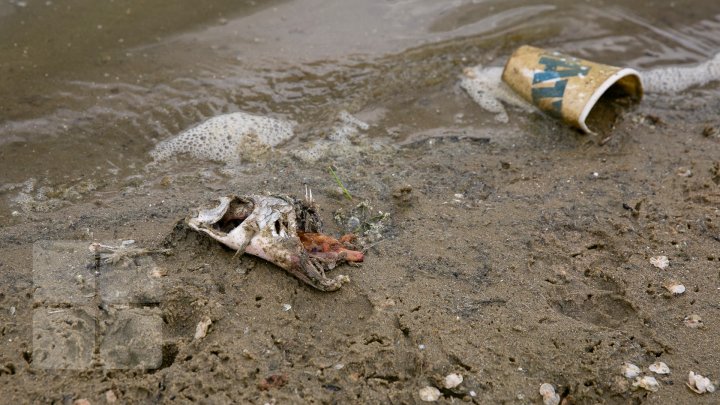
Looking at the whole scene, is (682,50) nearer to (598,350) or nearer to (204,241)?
(598,350)

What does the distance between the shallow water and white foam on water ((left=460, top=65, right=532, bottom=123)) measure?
2.7 inches

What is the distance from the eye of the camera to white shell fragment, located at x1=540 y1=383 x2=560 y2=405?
6.66ft

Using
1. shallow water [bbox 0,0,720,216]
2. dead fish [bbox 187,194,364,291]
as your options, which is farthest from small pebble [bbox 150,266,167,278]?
shallow water [bbox 0,0,720,216]

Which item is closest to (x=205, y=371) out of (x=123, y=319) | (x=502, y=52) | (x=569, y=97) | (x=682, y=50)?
(x=123, y=319)

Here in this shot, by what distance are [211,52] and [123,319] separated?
84.7 inches

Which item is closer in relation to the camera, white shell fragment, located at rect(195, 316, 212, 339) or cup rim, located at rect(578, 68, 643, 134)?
white shell fragment, located at rect(195, 316, 212, 339)

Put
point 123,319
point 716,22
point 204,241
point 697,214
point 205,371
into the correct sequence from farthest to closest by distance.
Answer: point 716,22 < point 697,214 < point 204,241 < point 123,319 < point 205,371

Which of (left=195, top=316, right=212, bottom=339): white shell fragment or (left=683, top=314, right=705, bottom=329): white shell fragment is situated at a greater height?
(left=195, top=316, right=212, bottom=339): white shell fragment

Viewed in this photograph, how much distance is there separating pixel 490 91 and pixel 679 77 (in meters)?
1.43

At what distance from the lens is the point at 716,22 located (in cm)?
471

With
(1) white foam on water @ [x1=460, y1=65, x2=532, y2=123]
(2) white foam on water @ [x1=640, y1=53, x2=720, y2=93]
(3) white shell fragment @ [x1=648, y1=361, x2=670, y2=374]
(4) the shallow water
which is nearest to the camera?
(3) white shell fragment @ [x1=648, y1=361, x2=670, y2=374]

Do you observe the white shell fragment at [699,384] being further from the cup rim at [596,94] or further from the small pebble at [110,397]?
the small pebble at [110,397]

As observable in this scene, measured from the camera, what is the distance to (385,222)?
2.73 metres

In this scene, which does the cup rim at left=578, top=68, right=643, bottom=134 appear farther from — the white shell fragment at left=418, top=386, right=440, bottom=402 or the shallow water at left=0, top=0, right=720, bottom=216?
the white shell fragment at left=418, top=386, right=440, bottom=402
